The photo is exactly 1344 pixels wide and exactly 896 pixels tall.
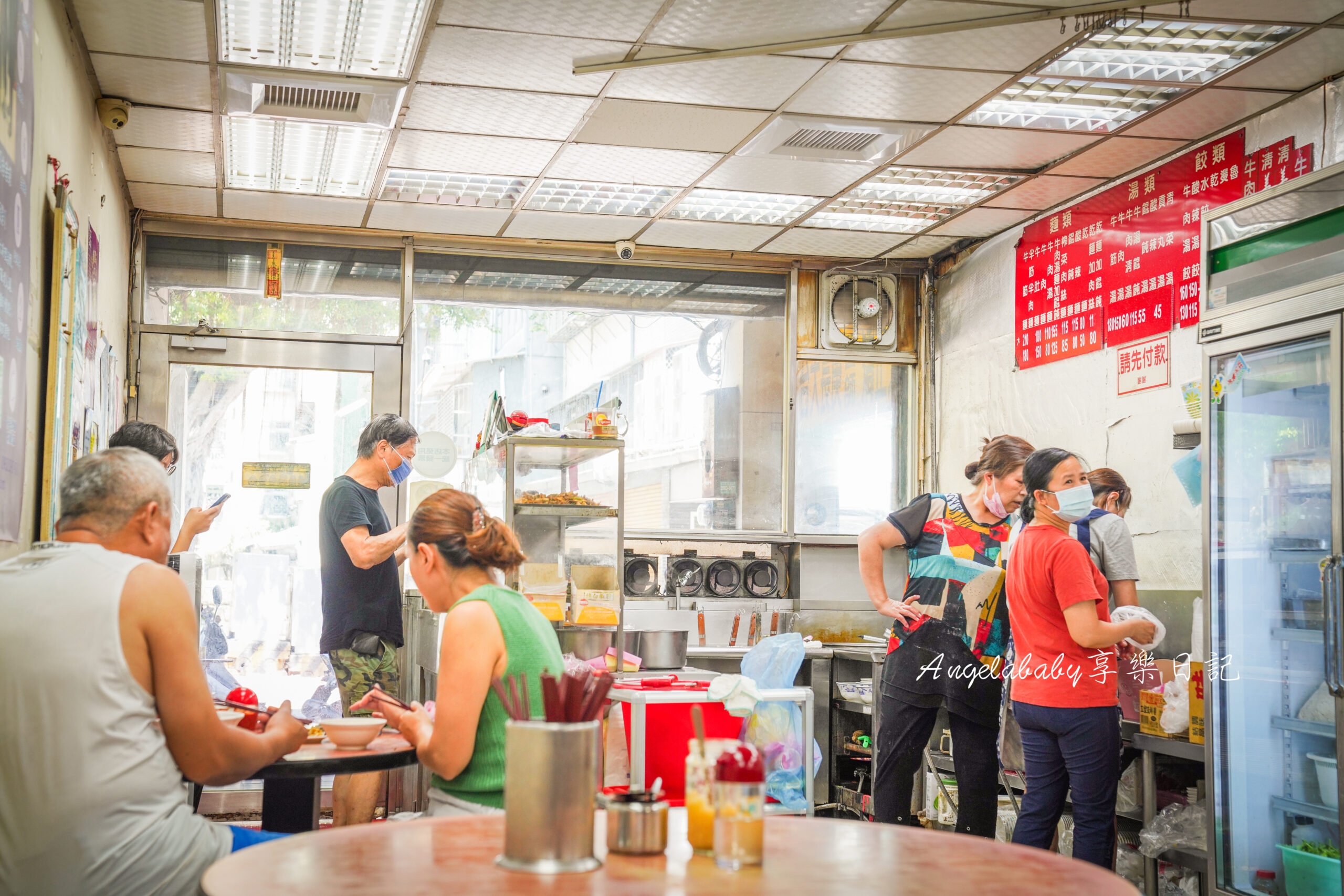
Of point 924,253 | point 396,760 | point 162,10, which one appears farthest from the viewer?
point 924,253

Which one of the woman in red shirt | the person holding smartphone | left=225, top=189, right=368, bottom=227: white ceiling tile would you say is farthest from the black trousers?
left=225, top=189, right=368, bottom=227: white ceiling tile

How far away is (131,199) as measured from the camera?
6.02 m

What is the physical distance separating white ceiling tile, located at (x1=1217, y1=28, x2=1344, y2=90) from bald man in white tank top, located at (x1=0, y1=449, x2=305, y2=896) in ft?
13.0

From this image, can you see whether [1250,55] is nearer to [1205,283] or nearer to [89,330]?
[1205,283]

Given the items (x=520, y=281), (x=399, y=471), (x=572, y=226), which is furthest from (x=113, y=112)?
(x=520, y=281)

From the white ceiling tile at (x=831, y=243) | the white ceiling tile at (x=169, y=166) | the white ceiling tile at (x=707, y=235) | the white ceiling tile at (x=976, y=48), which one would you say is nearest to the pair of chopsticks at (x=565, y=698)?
the white ceiling tile at (x=976, y=48)

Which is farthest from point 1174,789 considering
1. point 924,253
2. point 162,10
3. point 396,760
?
point 162,10

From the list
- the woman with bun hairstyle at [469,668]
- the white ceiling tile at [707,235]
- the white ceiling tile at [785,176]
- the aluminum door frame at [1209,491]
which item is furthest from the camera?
the white ceiling tile at [707,235]

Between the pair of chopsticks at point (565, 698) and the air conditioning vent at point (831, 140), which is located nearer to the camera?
the pair of chopsticks at point (565, 698)

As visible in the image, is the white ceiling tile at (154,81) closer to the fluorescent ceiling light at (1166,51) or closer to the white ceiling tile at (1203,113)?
the fluorescent ceiling light at (1166,51)

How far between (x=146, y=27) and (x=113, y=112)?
0.82 meters

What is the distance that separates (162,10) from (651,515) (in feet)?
12.7

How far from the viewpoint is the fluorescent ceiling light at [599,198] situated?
5812 mm

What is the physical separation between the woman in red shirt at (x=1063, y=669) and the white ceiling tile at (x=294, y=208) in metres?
3.83
